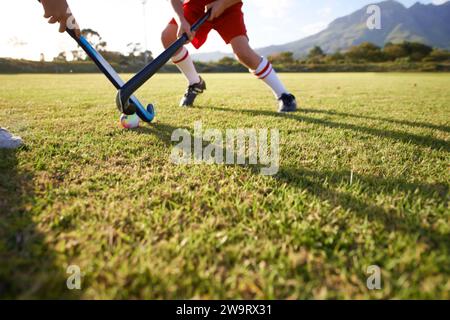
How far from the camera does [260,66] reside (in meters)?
4.13

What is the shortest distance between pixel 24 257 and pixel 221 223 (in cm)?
74

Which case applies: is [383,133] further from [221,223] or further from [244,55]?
[221,223]

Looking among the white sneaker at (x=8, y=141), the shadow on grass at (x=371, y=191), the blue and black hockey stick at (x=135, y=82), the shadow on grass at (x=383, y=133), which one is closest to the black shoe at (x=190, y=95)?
the shadow on grass at (x=383, y=133)

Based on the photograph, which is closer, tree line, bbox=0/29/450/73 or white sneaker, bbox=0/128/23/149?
white sneaker, bbox=0/128/23/149

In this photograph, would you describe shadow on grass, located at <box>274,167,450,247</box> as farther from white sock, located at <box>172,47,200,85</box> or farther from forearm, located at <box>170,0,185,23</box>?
white sock, located at <box>172,47,200,85</box>

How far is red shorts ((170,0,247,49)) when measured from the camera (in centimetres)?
378

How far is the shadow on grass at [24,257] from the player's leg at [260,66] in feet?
10.2

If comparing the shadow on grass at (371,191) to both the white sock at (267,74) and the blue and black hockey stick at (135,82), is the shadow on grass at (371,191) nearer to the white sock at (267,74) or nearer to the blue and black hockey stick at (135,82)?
the blue and black hockey stick at (135,82)

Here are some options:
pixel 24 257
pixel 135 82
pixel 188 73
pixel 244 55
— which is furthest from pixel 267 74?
pixel 24 257

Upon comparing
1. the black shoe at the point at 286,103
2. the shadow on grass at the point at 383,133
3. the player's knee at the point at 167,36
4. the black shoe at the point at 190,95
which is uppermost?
the player's knee at the point at 167,36

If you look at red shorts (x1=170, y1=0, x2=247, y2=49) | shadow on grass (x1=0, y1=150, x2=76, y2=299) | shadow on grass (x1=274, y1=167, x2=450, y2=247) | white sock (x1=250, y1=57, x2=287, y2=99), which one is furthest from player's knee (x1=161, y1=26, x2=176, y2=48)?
shadow on grass (x1=0, y1=150, x2=76, y2=299)

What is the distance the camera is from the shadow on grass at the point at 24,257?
93 cm
